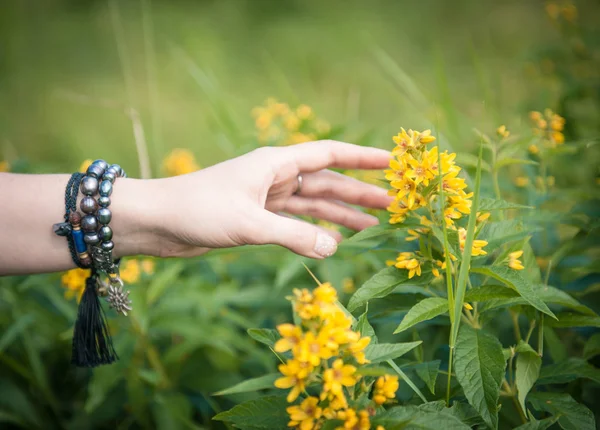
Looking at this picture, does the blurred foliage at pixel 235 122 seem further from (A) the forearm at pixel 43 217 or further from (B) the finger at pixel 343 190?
(A) the forearm at pixel 43 217

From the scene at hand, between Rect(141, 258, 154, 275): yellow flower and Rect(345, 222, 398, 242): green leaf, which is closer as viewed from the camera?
Answer: Rect(345, 222, 398, 242): green leaf

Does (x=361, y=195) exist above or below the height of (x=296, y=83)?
below

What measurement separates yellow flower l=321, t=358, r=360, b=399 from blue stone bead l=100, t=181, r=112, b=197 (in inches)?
Answer: 36.2

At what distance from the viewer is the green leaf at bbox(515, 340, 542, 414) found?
1.21m

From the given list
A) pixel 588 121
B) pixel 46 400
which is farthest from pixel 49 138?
pixel 588 121

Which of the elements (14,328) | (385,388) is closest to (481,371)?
(385,388)

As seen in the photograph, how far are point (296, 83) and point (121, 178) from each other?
12.3 feet

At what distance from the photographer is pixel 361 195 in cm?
182

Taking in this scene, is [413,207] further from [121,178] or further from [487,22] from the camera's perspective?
[487,22]

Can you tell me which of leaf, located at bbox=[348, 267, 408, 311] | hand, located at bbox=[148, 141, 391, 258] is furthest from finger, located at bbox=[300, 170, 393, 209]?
leaf, located at bbox=[348, 267, 408, 311]

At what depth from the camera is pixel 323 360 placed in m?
1.05

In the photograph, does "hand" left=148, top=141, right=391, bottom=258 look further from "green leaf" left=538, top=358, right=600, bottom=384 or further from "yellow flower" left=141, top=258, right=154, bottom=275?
"green leaf" left=538, top=358, right=600, bottom=384

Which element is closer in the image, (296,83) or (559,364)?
(559,364)

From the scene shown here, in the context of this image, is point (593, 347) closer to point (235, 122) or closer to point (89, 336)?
point (89, 336)
